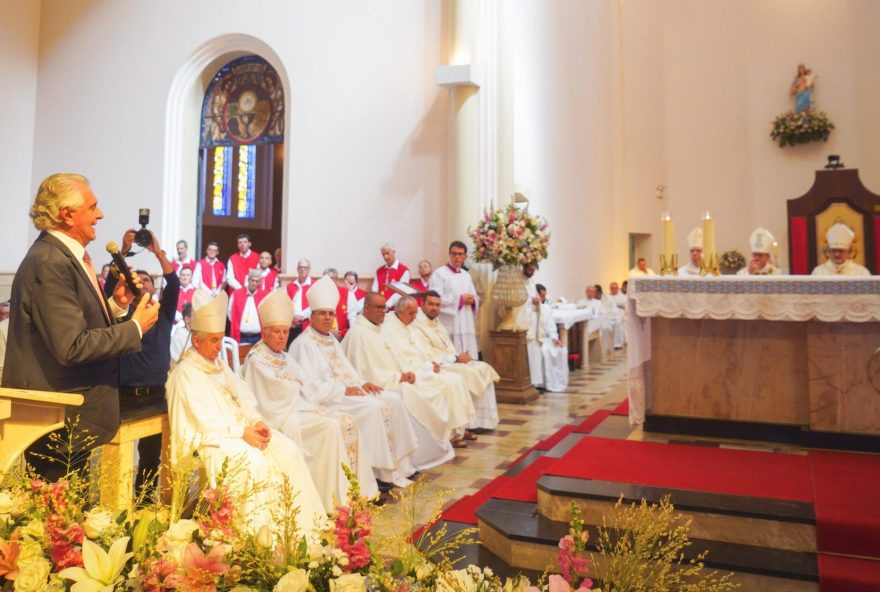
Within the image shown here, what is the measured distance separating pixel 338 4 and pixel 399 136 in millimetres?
2260

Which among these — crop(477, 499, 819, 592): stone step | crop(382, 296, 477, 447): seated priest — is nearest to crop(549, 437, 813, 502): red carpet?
crop(477, 499, 819, 592): stone step

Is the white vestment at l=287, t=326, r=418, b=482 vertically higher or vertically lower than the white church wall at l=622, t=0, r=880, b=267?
lower

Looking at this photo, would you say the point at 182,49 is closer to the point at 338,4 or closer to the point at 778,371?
the point at 338,4

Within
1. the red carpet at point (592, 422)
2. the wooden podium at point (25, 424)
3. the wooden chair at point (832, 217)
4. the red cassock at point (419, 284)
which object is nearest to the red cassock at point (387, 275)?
the red cassock at point (419, 284)

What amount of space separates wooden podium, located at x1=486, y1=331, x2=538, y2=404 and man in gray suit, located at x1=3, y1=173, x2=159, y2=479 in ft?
19.6

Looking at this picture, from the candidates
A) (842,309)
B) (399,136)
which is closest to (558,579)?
(842,309)

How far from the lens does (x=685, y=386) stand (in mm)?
4824

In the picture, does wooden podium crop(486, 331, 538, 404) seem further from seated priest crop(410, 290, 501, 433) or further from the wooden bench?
the wooden bench

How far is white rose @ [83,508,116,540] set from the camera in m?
1.33

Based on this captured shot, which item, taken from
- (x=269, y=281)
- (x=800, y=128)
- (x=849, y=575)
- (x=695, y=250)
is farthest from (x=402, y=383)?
(x=800, y=128)

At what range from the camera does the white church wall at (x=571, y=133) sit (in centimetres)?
1081

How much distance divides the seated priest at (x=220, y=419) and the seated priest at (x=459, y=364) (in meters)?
2.91

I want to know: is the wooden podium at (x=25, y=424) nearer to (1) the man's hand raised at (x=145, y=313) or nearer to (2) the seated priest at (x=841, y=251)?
(1) the man's hand raised at (x=145, y=313)

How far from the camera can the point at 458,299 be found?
8.35 metres
